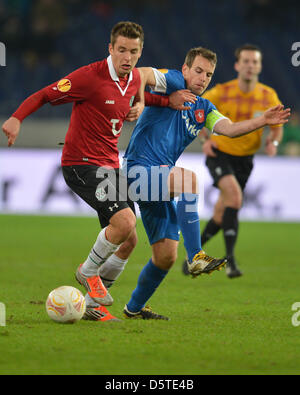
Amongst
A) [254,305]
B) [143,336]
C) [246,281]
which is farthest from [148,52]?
[143,336]

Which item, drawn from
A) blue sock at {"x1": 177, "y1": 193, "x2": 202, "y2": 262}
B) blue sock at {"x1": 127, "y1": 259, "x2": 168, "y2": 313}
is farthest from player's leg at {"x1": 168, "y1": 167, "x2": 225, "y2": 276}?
blue sock at {"x1": 127, "y1": 259, "x2": 168, "y2": 313}

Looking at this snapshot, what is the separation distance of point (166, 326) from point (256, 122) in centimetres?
150

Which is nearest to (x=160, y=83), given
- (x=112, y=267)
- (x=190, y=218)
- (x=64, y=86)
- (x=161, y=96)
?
(x=161, y=96)

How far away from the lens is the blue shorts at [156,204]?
4.96 metres

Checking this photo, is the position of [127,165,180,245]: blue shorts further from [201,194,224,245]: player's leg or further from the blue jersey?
[201,194,224,245]: player's leg

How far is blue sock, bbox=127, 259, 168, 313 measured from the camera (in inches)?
200

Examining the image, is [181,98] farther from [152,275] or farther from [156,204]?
[152,275]

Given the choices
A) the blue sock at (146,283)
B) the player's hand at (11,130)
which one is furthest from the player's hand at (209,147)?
the player's hand at (11,130)

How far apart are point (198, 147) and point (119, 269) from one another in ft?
36.2

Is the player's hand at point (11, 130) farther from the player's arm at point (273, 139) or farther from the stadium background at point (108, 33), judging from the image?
the stadium background at point (108, 33)

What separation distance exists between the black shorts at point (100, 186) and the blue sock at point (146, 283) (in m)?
0.48

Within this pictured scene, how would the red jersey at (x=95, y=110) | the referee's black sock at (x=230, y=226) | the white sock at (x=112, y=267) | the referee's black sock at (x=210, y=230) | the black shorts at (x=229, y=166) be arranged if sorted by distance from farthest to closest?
the referee's black sock at (x=210, y=230) < the black shorts at (x=229, y=166) < the referee's black sock at (x=230, y=226) < the white sock at (x=112, y=267) < the red jersey at (x=95, y=110)

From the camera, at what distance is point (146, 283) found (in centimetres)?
511
